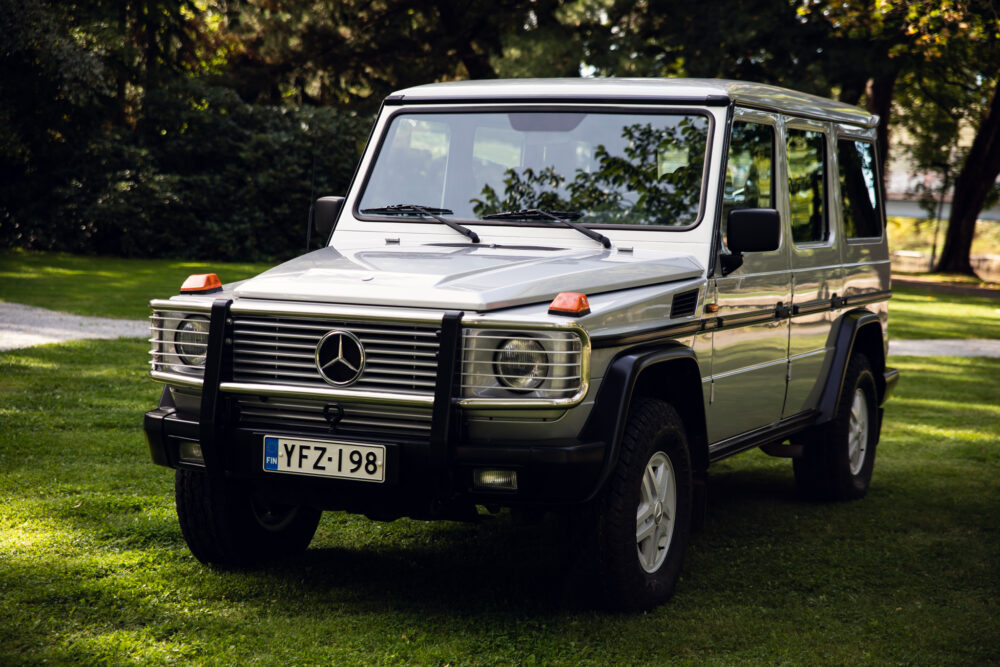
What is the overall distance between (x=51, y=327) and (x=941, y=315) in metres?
14.9

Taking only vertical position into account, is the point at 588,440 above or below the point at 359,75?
below

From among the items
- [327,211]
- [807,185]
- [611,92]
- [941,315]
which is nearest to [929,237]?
[941,315]

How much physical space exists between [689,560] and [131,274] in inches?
676

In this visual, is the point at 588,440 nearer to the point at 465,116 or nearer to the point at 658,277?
the point at 658,277

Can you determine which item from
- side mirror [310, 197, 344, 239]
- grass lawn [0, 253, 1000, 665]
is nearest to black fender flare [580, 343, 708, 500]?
grass lawn [0, 253, 1000, 665]

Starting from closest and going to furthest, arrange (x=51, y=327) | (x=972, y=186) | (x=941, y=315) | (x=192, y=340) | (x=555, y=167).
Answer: (x=192, y=340), (x=555, y=167), (x=51, y=327), (x=941, y=315), (x=972, y=186)

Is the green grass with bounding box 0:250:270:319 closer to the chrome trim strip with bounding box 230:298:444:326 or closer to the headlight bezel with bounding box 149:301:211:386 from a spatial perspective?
the headlight bezel with bounding box 149:301:211:386

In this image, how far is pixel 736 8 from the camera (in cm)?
2489

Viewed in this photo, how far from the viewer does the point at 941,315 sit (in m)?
20.7

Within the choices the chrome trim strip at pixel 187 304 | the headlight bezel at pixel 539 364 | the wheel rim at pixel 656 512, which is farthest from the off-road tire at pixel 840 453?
the chrome trim strip at pixel 187 304

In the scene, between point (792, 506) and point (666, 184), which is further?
point (792, 506)

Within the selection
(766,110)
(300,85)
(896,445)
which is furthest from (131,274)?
(766,110)

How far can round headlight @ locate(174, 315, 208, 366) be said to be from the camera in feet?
14.8

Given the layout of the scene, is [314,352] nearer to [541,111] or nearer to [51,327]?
[541,111]
